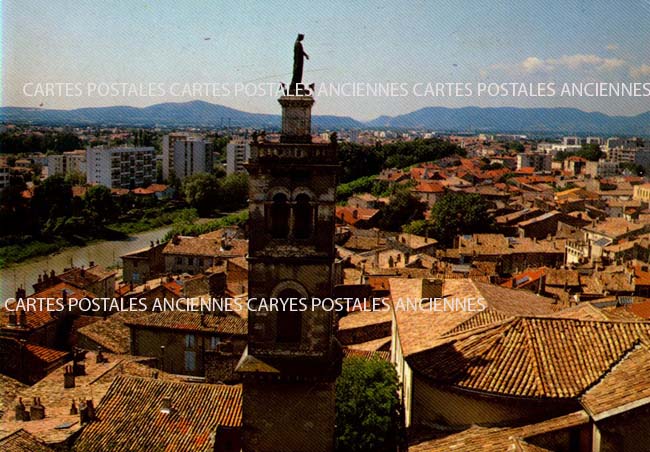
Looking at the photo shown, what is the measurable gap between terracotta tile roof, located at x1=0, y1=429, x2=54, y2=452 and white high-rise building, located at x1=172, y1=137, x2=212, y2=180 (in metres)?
108

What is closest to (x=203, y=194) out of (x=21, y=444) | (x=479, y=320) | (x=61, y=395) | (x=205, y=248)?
(x=205, y=248)

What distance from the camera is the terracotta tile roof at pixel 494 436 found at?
42.7 feet

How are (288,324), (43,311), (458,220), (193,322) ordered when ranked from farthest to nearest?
1. (458,220)
2. (43,311)
3. (193,322)
4. (288,324)

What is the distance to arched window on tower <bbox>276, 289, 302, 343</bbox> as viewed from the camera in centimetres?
1563

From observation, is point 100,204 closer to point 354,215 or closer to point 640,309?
point 354,215

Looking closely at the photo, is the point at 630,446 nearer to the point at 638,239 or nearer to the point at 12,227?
the point at 638,239

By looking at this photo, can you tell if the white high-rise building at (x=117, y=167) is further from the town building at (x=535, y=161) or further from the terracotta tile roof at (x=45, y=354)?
the terracotta tile roof at (x=45, y=354)

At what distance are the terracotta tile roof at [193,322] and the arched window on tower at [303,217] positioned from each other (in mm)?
11223

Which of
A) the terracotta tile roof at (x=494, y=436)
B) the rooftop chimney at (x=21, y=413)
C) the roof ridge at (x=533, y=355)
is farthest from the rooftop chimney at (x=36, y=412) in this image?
the roof ridge at (x=533, y=355)

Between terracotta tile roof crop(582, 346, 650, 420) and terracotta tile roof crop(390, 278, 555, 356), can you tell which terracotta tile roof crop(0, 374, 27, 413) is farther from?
terracotta tile roof crop(582, 346, 650, 420)

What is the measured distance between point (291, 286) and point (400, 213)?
52490mm

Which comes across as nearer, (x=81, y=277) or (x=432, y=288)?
(x=432, y=288)

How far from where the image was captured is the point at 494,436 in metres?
13.8

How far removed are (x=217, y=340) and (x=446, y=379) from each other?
12724 mm
